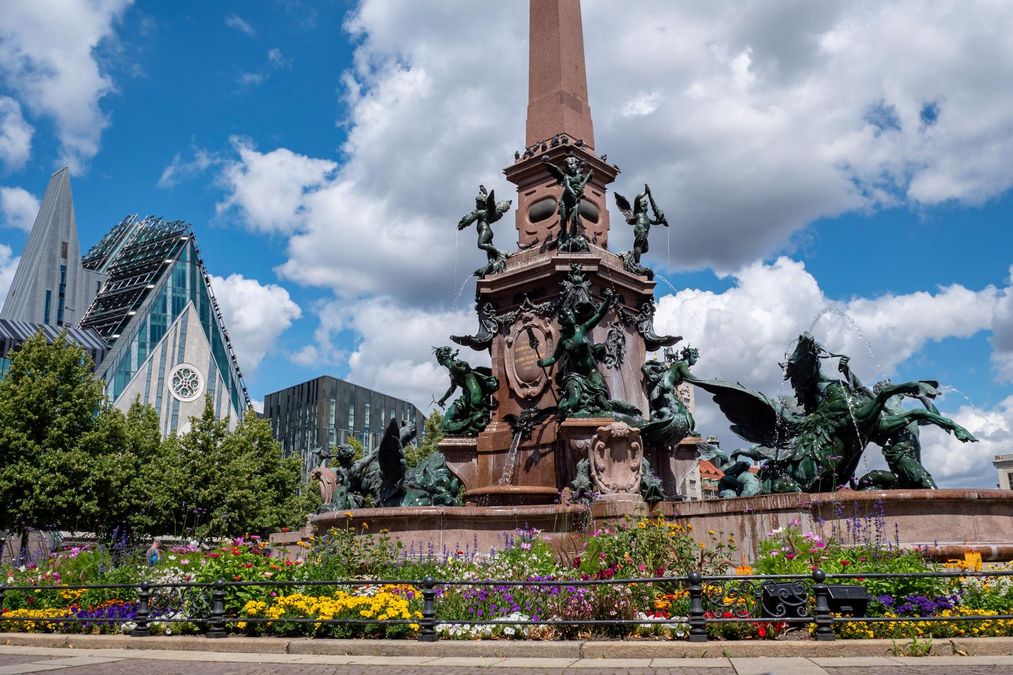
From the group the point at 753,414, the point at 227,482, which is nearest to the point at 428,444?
the point at 227,482

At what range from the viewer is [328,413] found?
116m

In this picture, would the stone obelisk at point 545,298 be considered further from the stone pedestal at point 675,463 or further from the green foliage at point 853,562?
the green foliage at point 853,562

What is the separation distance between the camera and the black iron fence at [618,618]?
797 cm

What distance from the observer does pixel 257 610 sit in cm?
1027

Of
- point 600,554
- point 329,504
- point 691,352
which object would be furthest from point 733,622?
point 329,504

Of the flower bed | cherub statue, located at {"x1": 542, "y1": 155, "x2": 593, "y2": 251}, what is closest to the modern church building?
cherub statue, located at {"x1": 542, "y1": 155, "x2": 593, "y2": 251}

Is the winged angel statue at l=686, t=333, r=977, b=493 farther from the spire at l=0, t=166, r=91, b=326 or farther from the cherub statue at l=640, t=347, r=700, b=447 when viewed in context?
the spire at l=0, t=166, r=91, b=326

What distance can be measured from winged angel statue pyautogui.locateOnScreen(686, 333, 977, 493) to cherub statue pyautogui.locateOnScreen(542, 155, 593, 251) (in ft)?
Answer: 18.7

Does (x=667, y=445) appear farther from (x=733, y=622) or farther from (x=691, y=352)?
(x=733, y=622)

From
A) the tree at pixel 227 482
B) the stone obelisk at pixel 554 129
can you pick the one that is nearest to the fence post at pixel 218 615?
the stone obelisk at pixel 554 129

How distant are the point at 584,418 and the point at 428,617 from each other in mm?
8674

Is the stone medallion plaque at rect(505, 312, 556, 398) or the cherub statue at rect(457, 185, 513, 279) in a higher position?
the cherub statue at rect(457, 185, 513, 279)

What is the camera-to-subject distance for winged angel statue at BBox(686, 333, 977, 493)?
14492 millimetres

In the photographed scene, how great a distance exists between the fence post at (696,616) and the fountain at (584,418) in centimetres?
456
